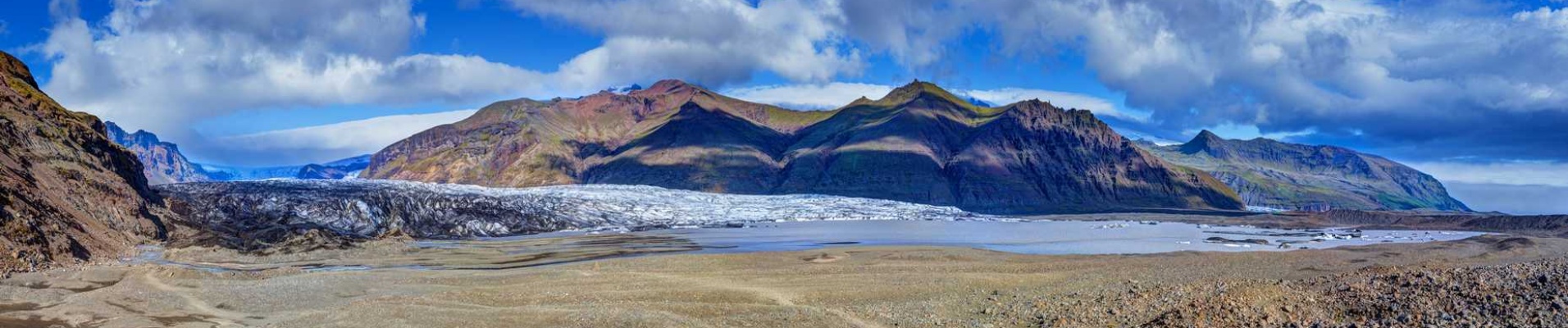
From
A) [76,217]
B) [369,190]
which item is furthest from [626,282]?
[369,190]

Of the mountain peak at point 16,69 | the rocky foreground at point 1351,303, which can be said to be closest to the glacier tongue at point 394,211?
the mountain peak at point 16,69

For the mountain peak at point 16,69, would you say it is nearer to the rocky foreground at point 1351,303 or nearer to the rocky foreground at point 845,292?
the rocky foreground at point 845,292

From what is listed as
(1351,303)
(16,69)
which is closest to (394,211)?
(16,69)

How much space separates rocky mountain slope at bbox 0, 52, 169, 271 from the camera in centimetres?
3794

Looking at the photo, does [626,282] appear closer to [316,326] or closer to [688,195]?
[316,326]

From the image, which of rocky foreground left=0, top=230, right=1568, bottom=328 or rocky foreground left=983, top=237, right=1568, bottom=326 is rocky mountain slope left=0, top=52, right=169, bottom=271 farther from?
rocky foreground left=983, top=237, right=1568, bottom=326

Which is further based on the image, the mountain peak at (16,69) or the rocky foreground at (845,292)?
the mountain peak at (16,69)

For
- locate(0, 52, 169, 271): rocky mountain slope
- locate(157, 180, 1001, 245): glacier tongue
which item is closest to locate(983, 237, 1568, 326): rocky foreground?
locate(0, 52, 169, 271): rocky mountain slope

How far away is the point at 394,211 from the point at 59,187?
30.4m

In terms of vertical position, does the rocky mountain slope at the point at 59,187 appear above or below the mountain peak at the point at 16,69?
below

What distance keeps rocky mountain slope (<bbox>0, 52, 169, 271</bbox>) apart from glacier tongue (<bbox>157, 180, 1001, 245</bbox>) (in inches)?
184

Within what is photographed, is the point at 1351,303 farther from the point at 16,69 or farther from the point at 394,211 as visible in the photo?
the point at 16,69

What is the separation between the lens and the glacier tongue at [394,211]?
227 feet

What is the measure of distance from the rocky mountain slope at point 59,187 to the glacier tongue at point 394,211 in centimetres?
467
